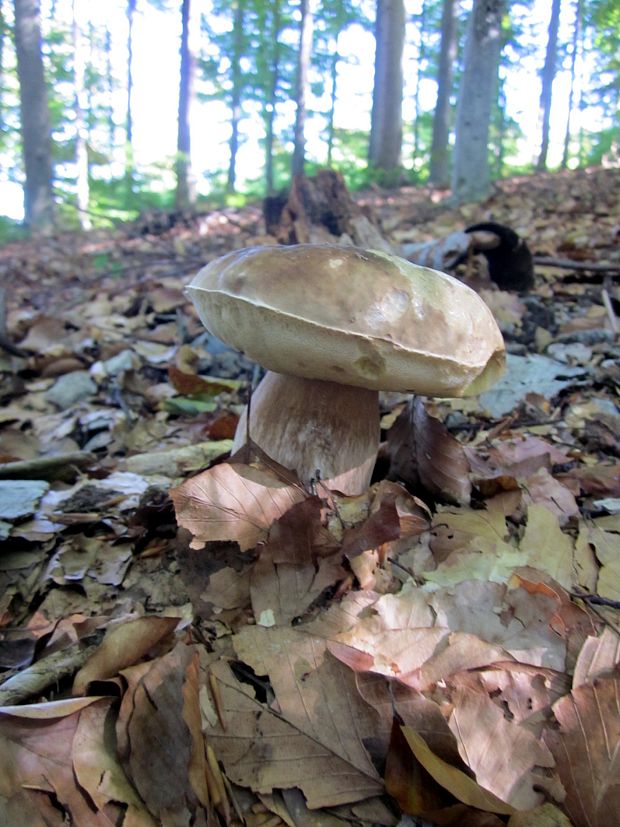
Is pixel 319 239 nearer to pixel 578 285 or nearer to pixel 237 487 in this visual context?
pixel 578 285

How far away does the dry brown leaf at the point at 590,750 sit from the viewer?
897mm

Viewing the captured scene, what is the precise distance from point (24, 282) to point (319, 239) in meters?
4.56

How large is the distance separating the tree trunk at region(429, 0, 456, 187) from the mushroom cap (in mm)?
10222

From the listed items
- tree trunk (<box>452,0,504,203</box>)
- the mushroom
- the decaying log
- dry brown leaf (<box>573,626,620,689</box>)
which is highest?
tree trunk (<box>452,0,504,203</box>)

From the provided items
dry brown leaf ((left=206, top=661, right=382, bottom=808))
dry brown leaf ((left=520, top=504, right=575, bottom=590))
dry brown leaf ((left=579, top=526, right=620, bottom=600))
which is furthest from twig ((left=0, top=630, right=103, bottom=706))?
dry brown leaf ((left=579, top=526, right=620, bottom=600))

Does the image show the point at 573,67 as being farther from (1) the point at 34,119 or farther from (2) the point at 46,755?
(2) the point at 46,755

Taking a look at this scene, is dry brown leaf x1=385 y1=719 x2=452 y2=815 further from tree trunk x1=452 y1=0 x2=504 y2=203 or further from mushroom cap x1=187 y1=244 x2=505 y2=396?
tree trunk x1=452 y1=0 x2=504 y2=203

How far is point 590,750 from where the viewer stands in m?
0.97

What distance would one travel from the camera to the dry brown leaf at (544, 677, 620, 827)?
0.90 metres

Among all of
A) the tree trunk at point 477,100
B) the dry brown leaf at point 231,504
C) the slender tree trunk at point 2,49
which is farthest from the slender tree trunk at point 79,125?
the dry brown leaf at point 231,504

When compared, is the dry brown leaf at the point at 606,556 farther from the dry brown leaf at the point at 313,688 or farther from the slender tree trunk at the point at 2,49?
the slender tree trunk at the point at 2,49

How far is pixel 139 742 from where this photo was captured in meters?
1.01

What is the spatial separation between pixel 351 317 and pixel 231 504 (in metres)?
0.54

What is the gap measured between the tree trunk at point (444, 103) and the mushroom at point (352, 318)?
10.2m
